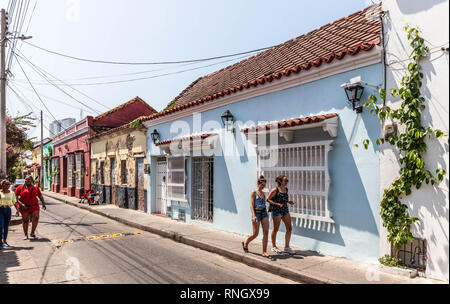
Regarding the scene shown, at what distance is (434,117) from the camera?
471cm

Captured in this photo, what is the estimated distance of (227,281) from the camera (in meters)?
5.11

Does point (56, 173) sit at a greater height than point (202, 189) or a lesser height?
greater

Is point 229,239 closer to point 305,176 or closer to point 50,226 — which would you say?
point 305,176

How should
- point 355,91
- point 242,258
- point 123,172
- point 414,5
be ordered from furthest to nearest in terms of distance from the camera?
point 123,172
point 242,258
point 355,91
point 414,5

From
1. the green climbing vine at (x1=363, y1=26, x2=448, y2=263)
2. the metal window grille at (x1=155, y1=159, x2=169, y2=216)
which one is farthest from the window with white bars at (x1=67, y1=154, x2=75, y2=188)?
the green climbing vine at (x1=363, y1=26, x2=448, y2=263)

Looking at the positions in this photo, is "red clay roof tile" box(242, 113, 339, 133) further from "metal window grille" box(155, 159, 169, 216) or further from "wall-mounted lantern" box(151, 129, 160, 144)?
"metal window grille" box(155, 159, 169, 216)

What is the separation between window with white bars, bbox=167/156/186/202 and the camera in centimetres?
1050

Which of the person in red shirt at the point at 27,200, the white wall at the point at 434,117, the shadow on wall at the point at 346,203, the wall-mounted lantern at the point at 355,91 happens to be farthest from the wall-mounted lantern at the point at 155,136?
the white wall at the point at 434,117

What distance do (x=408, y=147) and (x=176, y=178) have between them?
755 centimetres

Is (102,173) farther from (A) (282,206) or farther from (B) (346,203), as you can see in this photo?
(B) (346,203)

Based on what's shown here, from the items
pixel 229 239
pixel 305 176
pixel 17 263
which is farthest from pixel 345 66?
pixel 17 263

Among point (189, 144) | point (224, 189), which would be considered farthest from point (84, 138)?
point (224, 189)

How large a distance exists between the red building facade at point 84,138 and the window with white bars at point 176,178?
9.48 m
